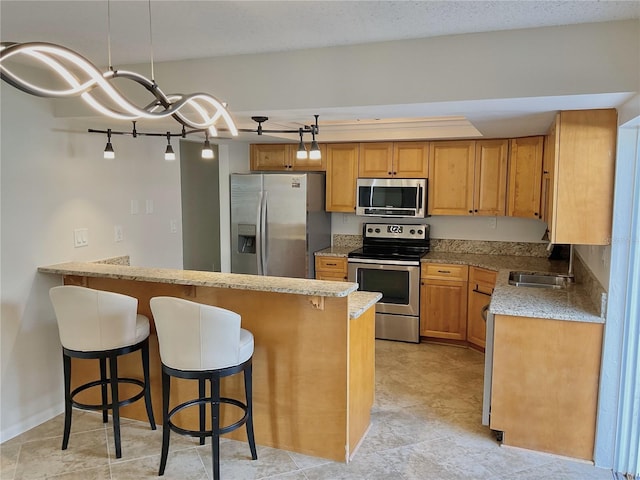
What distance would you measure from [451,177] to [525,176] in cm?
68

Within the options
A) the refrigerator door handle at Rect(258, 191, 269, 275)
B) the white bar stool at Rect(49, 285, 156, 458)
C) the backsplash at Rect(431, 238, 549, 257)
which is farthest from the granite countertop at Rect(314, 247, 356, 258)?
the white bar stool at Rect(49, 285, 156, 458)

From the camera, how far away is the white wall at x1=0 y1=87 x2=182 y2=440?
9.90 ft

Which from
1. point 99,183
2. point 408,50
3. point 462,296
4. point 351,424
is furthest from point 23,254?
point 462,296

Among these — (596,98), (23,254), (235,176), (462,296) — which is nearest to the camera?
(596,98)

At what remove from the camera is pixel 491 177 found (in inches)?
185

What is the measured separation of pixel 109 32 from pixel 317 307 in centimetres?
170

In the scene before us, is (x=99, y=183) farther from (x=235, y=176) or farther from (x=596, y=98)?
(x=596, y=98)

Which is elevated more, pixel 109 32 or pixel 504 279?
pixel 109 32

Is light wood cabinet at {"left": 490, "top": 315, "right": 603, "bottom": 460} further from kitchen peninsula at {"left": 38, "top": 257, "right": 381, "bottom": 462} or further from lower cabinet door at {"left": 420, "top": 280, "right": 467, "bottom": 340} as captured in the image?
lower cabinet door at {"left": 420, "top": 280, "right": 467, "bottom": 340}

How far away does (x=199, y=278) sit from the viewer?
2.85 metres

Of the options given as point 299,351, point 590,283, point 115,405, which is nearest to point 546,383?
point 590,283

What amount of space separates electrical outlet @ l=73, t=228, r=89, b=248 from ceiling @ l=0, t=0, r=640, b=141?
4.04 ft

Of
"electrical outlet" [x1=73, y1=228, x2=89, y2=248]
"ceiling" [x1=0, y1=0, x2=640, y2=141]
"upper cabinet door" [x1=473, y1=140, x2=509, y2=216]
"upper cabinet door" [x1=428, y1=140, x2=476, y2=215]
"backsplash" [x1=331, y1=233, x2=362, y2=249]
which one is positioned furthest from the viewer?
"backsplash" [x1=331, y1=233, x2=362, y2=249]

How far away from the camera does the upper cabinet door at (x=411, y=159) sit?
494 cm
